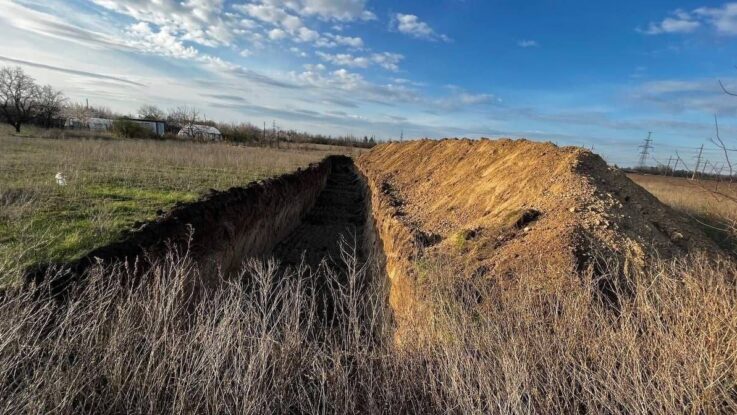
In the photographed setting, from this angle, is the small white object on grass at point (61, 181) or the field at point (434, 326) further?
the small white object on grass at point (61, 181)

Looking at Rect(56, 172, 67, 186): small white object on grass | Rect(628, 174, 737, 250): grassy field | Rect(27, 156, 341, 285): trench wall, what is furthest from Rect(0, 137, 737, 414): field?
Rect(56, 172, 67, 186): small white object on grass

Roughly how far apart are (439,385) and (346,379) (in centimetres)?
80

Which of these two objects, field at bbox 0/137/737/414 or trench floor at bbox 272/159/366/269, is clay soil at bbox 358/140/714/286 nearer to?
field at bbox 0/137/737/414

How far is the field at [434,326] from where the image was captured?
296 centimetres

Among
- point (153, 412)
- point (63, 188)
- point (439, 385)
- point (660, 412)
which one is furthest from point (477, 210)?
point (63, 188)

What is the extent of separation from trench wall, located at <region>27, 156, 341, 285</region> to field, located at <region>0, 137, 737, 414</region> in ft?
1.16

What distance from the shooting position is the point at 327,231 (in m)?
15.9

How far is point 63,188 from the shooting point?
1032 centimetres

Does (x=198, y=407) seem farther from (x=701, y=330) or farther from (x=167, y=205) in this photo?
(x=167, y=205)

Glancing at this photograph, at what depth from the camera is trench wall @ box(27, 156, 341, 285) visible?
634cm

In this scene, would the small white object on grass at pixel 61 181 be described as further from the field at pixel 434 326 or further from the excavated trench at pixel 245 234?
the excavated trench at pixel 245 234

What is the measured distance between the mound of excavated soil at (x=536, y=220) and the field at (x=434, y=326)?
0.16 feet

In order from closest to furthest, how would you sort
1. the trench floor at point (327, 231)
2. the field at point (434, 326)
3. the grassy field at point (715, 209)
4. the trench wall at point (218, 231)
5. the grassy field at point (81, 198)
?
the field at point (434, 326) → the grassy field at point (715, 209) → the grassy field at point (81, 198) → the trench wall at point (218, 231) → the trench floor at point (327, 231)

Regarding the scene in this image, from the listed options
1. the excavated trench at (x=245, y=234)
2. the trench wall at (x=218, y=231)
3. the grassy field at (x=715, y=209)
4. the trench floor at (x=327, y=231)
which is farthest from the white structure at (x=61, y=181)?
the grassy field at (x=715, y=209)
